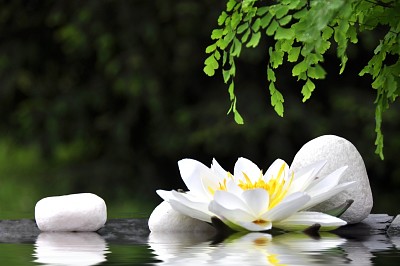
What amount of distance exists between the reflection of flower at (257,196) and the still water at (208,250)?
3.6 inches

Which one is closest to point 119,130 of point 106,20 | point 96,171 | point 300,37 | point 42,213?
point 96,171

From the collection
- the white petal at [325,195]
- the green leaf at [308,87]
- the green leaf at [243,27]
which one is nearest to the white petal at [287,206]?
the white petal at [325,195]

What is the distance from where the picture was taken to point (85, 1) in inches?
409

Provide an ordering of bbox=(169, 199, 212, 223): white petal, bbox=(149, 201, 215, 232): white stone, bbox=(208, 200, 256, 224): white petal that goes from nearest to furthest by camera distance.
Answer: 1. bbox=(208, 200, 256, 224): white petal
2. bbox=(169, 199, 212, 223): white petal
3. bbox=(149, 201, 215, 232): white stone

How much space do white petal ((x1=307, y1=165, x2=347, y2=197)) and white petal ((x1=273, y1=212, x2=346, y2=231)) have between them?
13cm

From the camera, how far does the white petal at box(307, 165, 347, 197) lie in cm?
412

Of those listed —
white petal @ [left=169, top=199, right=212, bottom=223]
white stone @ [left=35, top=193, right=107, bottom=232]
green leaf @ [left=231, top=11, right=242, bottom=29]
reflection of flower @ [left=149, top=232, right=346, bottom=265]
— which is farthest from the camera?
white stone @ [left=35, top=193, right=107, bottom=232]

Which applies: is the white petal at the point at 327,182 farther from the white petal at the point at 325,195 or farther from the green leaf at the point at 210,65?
the green leaf at the point at 210,65

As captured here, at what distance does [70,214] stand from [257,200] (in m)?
1.01

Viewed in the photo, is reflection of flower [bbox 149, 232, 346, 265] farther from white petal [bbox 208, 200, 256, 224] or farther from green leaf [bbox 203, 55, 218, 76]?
green leaf [bbox 203, 55, 218, 76]

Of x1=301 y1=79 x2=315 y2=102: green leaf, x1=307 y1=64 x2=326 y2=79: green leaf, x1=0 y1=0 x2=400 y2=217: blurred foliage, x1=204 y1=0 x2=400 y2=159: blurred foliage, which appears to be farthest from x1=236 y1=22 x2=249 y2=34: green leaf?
x1=0 y1=0 x2=400 y2=217: blurred foliage

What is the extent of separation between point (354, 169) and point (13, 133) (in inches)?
286

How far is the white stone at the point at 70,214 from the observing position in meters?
4.36

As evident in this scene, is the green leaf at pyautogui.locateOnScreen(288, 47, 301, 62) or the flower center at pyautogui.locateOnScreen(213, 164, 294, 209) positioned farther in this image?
the flower center at pyautogui.locateOnScreen(213, 164, 294, 209)
